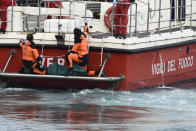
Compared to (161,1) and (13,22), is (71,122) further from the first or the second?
(161,1)

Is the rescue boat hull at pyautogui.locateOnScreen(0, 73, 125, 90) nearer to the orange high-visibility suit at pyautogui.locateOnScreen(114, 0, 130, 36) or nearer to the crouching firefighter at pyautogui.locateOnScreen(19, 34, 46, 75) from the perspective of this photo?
the crouching firefighter at pyautogui.locateOnScreen(19, 34, 46, 75)

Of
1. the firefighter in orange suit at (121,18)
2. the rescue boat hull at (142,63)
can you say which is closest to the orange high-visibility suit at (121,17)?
the firefighter in orange suit at (121,18)

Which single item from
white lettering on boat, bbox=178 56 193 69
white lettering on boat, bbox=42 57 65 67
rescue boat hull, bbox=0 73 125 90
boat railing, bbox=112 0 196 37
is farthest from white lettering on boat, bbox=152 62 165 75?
white lettering on boat, bbox=42 57 65 67

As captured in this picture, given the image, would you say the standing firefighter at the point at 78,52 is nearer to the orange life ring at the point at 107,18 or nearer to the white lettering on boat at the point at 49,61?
the white lettering on boat at the point at 49,61

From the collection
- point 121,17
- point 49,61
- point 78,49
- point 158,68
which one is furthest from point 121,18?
point 49,61

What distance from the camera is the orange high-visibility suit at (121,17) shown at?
14.2m

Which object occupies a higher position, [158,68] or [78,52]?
[78,52]

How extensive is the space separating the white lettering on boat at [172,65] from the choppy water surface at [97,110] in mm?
398

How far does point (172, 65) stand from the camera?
15.7 meters

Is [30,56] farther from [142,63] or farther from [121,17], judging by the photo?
[142,63]

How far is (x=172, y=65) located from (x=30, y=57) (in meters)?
3.37

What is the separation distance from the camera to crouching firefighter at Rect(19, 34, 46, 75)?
13844mm

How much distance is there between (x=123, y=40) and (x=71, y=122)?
11.0ft

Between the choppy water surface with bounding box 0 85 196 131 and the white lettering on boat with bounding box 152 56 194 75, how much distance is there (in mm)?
398
